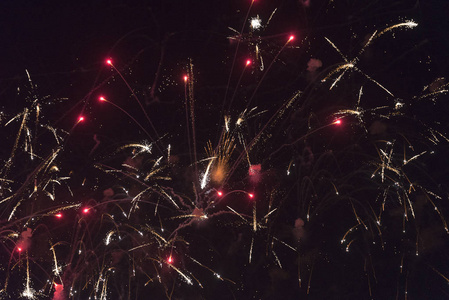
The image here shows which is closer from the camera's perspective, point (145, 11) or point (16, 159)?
point (145, 11)

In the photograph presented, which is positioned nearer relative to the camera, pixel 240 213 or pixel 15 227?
pixel 240 213

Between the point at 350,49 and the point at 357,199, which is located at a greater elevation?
the point at 350,49

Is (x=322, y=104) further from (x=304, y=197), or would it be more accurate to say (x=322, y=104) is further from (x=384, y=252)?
(x=384, y=252)

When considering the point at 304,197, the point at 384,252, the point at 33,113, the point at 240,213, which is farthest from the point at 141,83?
the point at 384,252

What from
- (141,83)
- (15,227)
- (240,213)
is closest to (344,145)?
(240,213)

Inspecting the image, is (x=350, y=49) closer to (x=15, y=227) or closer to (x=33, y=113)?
(x=33, y=113)

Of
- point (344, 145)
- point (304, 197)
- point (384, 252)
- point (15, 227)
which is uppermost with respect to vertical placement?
point (344, 145)
